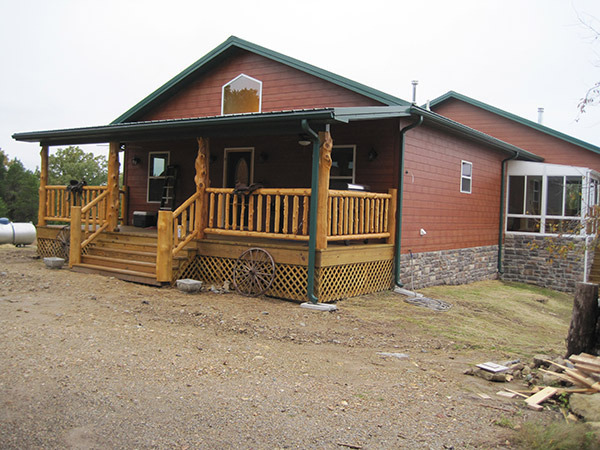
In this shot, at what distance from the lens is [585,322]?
598cm

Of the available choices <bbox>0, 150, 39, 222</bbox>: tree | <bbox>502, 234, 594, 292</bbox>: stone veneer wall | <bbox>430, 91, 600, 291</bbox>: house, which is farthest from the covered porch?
<bbox>0, 150, 39, 222</bbox>: tree

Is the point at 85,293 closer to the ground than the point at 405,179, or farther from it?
closer to the ground

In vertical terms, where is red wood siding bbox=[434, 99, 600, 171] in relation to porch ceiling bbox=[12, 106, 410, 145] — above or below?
above

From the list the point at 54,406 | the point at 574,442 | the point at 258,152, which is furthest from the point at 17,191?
the point at 574,442

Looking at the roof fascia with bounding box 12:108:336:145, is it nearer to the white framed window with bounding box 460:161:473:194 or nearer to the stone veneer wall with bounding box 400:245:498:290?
the stone veneer wall with bounding box 400:245:498:290

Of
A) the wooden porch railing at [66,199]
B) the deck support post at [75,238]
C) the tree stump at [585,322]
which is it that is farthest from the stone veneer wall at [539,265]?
the deck support post at [75,238]


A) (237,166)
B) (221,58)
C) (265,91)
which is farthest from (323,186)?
(221,58)

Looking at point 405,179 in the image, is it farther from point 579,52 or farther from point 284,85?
point 579,52

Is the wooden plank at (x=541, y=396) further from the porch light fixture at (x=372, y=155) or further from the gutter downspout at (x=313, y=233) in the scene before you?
the porch light fixture at (x=372, y=155)

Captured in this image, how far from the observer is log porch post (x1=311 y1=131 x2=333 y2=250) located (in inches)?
340

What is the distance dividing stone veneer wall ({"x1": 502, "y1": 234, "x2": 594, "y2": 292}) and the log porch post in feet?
29.6

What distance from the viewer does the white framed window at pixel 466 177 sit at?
1366cm

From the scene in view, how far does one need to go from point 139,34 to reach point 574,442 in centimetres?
1975

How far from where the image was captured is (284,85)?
Answer: 12969 mm
